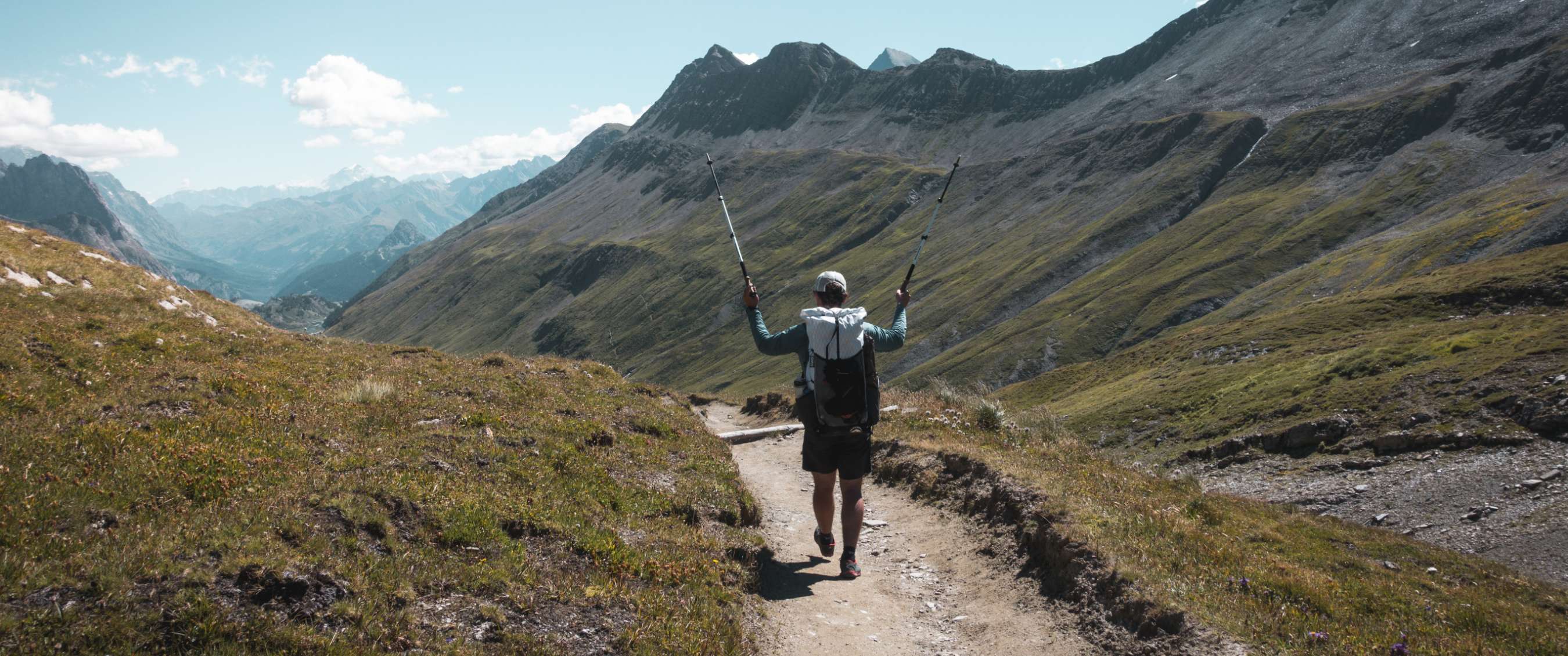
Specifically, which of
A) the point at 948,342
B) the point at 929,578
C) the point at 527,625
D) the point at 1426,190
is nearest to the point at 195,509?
the point at 527,625

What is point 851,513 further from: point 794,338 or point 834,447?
point 794,338

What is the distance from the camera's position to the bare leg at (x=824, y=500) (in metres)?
11.8

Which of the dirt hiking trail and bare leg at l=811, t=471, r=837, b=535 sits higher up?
bare leg at l=811, t=471, r=837, b=535

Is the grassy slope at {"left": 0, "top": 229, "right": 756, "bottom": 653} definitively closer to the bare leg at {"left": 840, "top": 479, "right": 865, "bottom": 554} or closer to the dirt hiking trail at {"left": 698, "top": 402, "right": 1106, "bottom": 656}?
the dirt hiking trail at {"left": 698, "top": 402, "right": 1106, "bottom": 656}

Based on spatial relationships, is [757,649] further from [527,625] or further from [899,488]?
[899,488]

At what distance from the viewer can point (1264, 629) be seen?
8.60 m

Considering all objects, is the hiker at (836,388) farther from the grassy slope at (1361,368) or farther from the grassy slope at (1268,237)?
the grassy slope at (1268,237)

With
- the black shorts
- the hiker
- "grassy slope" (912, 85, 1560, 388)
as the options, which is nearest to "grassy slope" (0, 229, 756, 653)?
the hiker

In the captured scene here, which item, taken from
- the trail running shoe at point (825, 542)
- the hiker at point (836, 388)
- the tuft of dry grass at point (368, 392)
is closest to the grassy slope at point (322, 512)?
the tuft of dry grass at point (368, 392)

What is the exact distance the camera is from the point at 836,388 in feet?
35.4

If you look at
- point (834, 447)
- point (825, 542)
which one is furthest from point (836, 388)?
point (825, 542)

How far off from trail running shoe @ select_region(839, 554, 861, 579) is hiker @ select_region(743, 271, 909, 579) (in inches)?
0.4

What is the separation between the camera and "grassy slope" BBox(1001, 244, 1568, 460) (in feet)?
129

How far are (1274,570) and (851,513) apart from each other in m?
5.75
